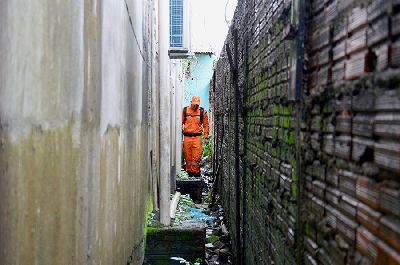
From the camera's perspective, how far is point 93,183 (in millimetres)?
2395

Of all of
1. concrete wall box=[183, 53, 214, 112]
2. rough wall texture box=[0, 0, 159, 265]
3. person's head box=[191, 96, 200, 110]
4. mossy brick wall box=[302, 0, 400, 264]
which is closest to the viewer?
mossy brick wall box=[302, 0, 400, 264]

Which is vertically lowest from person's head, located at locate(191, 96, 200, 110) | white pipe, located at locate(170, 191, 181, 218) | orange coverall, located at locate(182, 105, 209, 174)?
white pipe, located at locate(170, 191, 181, 218)

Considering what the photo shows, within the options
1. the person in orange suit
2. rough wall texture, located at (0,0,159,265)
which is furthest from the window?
rough wall texture, located at (0,0,159,265)

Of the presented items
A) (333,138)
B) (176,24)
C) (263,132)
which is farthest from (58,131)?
(176,24)

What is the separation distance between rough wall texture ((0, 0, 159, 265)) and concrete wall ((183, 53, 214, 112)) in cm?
2195

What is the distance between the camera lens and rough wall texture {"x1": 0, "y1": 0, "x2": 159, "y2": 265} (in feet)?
5.34

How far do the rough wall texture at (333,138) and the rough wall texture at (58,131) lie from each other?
3.35ft

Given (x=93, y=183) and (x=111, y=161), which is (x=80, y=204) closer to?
(x=93, y=183)

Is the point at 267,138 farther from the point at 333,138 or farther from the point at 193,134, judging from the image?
the point at 193,134

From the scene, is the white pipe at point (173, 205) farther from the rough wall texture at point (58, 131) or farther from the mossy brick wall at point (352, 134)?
the mossy brick wall at point (352, 134)

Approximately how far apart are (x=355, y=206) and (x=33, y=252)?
1.18 meters

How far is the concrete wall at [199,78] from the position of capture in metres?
25.0

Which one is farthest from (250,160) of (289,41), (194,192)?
(194,192)

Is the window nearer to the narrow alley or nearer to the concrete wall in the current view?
the narrow alley
